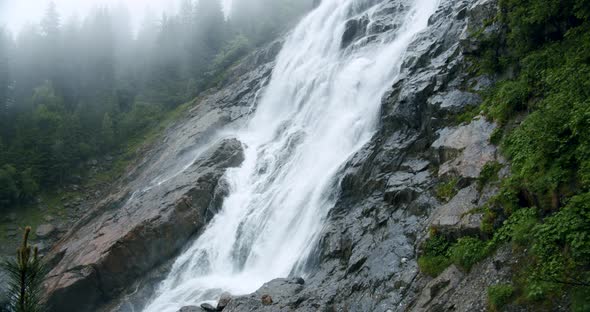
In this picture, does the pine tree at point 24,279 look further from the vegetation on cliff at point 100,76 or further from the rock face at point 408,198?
the vegetation on cliff at point 100,76

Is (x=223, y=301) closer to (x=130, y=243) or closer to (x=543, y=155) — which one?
(x=130, y=243)

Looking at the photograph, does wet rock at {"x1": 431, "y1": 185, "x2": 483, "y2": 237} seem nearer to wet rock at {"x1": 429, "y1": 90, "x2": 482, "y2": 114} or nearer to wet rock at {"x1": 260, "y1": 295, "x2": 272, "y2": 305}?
wet rock at {"x1": 429, "y1": 90, "x2": 482, "y2": 114}

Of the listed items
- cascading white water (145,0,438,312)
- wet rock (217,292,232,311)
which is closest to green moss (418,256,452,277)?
cascading white water (145,0,438,312)

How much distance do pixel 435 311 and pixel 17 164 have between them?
156ft

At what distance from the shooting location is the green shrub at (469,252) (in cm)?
1051

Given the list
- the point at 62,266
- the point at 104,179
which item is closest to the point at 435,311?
the point at 62,266

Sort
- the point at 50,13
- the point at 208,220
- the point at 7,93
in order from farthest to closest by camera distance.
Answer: the point at 50,13 → the point at 7,93 → the point at 208,220

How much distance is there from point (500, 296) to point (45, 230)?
3879 centimetres

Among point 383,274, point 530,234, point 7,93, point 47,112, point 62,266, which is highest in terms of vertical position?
point 7,93

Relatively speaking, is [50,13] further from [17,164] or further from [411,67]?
[411,67]

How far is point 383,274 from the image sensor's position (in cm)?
1343

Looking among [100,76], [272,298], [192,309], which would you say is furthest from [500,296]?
[100,76]

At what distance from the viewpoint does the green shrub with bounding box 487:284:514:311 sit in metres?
8.51

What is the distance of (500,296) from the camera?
859 cm
